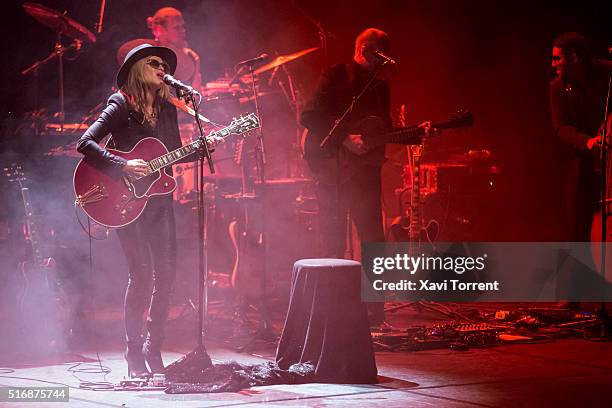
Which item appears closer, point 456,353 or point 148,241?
point 148,241

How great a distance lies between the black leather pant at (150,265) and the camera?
5352 mm

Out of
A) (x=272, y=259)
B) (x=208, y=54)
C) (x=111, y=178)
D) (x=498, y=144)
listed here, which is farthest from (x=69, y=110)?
(x=498, y=144)

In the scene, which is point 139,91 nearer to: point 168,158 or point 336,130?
point 168,158

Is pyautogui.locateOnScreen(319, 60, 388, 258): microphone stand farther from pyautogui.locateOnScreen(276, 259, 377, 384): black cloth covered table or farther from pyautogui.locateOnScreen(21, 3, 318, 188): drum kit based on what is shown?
pyautogui.locateOnScreen(276, 259, 377, 384): black cloth covered table

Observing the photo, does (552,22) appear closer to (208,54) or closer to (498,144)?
(498,144)

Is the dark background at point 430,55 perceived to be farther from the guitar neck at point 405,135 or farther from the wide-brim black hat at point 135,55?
the wide-brim black hat at point 135,55

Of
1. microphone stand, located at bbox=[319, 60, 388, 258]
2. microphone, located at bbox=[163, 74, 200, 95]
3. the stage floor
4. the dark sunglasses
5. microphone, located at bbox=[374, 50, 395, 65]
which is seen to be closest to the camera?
the stage floor

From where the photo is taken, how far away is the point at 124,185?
5305 mm

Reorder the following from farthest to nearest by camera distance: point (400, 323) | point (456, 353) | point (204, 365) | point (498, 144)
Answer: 1. point (498, 144)
2. point (400, 323)
3. point (456, 353)
4. point (204, 365)

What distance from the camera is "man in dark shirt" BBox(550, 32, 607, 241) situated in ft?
25.4

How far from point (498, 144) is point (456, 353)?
4.12 meters

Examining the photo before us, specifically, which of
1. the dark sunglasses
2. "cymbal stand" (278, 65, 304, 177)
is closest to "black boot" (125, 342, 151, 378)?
the dark sunglasses

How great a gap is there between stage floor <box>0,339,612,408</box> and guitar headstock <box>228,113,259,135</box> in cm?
164

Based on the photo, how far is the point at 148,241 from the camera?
5.42 metres
